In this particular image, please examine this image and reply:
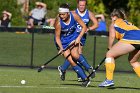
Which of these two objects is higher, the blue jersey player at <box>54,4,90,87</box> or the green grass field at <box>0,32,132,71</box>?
the blue jersey player at <box>54,4,90,87</box>

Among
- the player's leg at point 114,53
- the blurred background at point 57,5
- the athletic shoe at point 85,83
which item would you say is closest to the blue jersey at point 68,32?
the athletic shoe at point 85,83

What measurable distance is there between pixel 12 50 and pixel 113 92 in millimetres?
10372

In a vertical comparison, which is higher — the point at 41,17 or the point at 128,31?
the point at 128,31

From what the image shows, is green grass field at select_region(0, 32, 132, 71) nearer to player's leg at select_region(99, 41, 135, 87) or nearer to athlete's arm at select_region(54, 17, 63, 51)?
athlete's arm at select_region(54, 17, 63, 51)

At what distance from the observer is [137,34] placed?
14602 mm

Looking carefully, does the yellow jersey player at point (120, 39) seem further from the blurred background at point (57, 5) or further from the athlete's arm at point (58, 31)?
the blurred background at point (57, 5)

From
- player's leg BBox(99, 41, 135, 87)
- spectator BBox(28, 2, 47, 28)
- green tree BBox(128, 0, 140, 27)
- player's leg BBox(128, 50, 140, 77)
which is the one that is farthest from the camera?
green tree BBox(128, 0, 140, 27)

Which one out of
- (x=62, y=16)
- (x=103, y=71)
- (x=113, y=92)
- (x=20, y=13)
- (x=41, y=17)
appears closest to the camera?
(x=113, y=92)

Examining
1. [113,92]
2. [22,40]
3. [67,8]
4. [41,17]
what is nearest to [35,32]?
[22,40]

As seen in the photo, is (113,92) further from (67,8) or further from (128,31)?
(67,8)

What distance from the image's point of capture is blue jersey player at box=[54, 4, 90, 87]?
15.4 meters

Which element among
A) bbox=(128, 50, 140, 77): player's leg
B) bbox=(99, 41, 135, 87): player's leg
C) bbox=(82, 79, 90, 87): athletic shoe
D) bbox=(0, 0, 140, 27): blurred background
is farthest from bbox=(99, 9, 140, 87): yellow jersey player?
bbox=(0, 0, 140, 27): blurred background

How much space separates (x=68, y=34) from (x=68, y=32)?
0.29 ft

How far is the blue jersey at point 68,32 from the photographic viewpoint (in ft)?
51.5
